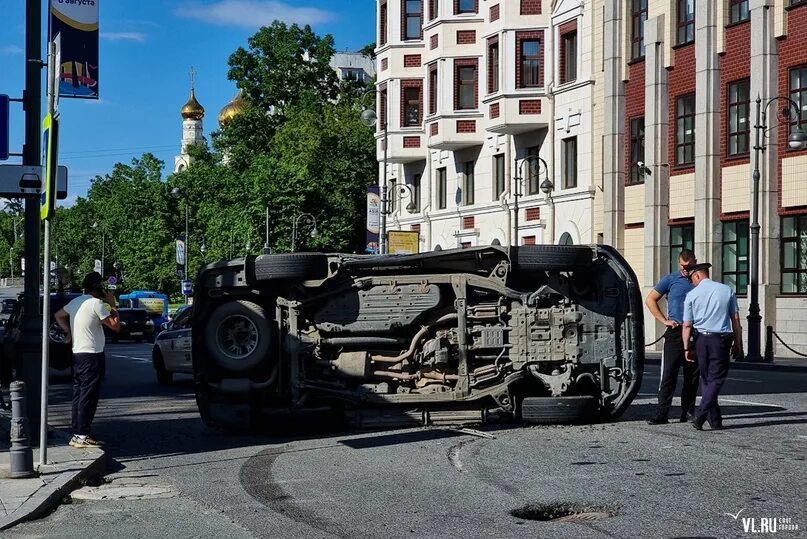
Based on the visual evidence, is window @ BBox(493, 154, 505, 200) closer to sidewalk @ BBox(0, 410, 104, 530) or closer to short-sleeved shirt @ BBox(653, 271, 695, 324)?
short-sleeved shirt @ BBox(653, 271, 695, 324)

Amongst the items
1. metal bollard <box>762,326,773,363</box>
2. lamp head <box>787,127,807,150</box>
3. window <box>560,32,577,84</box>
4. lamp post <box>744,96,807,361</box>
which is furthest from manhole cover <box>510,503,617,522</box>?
window <box>560,32,577,84</box>

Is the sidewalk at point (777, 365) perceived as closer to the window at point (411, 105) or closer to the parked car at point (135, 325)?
the window at point (411, 105)

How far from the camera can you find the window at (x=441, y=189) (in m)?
49.4

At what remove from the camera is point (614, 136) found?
127ft

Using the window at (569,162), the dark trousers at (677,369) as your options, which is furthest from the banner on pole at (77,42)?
the window at (569,162)

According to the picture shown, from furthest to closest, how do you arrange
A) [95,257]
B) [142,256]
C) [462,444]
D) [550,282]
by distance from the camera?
1. [95,257]
2. [142,256]
3. [550,282]
4. [462,444]

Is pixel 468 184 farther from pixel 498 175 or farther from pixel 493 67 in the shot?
pixel 493 67

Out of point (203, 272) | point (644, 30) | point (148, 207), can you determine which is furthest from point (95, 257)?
point (203, 272)

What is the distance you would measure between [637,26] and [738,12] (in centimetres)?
482

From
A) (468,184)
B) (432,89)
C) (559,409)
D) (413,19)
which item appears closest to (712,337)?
(559,409)

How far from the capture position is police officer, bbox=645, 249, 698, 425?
13.5 m

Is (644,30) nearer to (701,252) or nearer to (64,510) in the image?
(701,252)

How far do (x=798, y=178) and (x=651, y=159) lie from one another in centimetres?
588

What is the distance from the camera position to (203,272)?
13.9m
